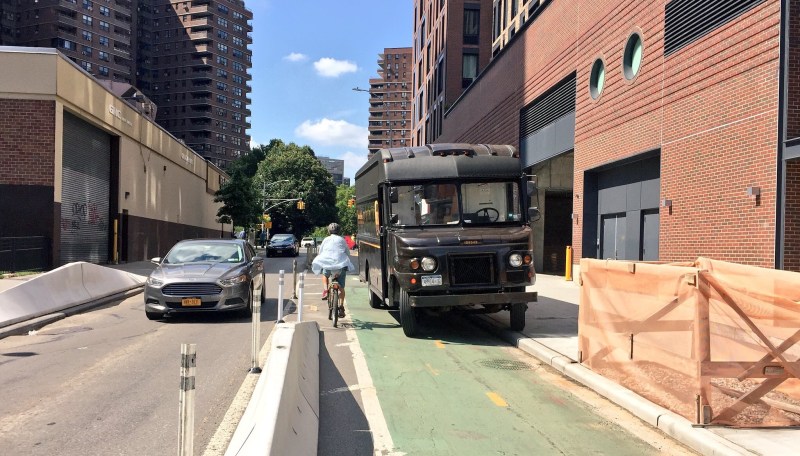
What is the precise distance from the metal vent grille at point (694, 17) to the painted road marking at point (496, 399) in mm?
9674

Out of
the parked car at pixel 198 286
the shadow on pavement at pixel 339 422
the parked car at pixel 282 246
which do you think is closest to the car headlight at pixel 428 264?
the shadow on pavement at pixel 339 422

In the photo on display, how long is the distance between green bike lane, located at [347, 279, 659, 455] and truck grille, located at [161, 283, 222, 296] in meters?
3.07

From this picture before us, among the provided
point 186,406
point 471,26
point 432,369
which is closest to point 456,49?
point 471,26

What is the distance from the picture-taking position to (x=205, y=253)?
12.0 metres

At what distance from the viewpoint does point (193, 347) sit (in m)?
2.88

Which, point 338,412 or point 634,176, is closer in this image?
point 338,412

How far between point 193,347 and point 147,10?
434 ft

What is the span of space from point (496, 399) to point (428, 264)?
10.7ft

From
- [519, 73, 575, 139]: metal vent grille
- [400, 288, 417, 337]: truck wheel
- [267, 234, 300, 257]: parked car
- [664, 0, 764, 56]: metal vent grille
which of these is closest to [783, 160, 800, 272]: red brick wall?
[664, 0, 764, 56]: metal vent grille

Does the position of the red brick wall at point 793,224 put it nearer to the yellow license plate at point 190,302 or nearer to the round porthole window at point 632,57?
the round porthole window at point 632,57

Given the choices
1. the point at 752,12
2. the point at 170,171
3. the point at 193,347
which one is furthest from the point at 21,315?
the point at 170,171

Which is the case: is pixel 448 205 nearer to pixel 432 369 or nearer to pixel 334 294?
pixel 334 294

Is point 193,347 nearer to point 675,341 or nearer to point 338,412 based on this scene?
point 338,412

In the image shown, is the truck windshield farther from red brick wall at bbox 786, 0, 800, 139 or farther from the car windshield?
red brick wall at bbox 786, 0, 800, 139
